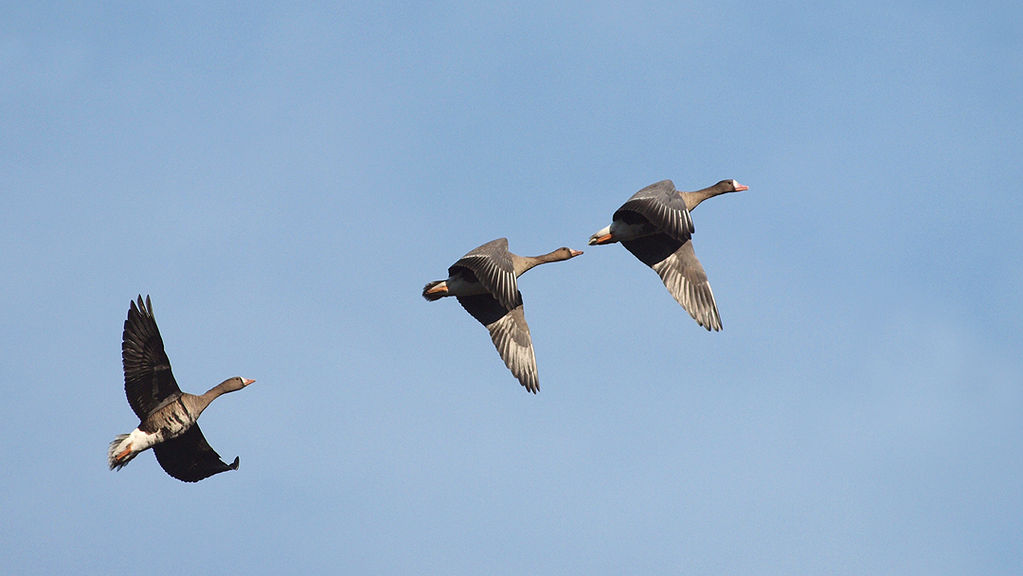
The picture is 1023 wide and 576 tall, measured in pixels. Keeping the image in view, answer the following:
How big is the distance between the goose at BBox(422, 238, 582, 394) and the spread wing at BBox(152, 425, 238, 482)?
18.3 ft

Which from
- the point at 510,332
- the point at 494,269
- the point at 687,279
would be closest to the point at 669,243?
the point at 687,279

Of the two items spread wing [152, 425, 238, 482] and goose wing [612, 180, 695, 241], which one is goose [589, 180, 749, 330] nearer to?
goose wing [612, 180, 695, 241]

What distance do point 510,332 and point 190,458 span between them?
7.28 metres

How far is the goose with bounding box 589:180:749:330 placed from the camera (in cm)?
3662

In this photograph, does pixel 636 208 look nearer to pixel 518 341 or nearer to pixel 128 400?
pixel 518 341

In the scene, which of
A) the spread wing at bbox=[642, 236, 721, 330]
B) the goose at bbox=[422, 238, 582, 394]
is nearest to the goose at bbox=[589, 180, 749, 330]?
the spread wing at bbox=[642, 236, 721, 330]

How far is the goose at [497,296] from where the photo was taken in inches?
1389

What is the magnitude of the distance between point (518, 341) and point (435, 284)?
7.07ft

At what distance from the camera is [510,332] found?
37.0 m

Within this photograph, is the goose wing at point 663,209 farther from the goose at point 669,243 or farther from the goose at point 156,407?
the goose at point 156,407

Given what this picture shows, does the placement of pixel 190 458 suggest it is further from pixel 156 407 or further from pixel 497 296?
pixel 497 296

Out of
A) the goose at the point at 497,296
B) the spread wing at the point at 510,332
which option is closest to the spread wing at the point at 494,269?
the goose at the point at 497,296

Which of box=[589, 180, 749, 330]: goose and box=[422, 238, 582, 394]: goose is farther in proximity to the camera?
box=[589, 180, 749, 330]: goose

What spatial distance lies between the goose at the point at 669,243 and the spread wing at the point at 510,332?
259 centimetres
